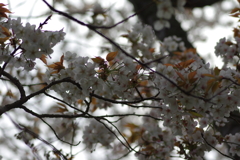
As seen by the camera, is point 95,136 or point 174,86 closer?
point 174,86

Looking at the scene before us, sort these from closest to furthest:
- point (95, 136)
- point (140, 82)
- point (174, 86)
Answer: point (174, 86) < point (140, 82) < point (95, 136)

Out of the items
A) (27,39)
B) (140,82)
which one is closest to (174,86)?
(140,82)

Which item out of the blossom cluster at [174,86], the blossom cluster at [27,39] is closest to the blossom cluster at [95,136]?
the blossom cluster at [174,86]

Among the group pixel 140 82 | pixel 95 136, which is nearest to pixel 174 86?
pixel 140 82

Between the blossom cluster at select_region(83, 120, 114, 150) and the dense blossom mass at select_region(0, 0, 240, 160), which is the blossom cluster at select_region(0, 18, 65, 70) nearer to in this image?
the dense blossom mass at select_region(0, 0, 240, 160)

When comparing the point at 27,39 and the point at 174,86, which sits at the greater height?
the point at 27,39

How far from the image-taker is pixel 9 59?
4.65 ft

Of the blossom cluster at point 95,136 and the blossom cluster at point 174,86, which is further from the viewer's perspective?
the blossom cluster at point 95,136

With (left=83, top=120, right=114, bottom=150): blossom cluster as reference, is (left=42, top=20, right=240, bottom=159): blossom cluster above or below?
below

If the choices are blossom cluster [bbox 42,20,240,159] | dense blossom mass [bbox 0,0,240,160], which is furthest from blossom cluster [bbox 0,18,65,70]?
blossom cluster [bbox 42,20,240,159]

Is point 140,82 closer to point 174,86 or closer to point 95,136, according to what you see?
point 174,86

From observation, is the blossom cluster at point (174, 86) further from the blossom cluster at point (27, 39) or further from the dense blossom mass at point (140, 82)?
the blossom cluster at point (27, 39)

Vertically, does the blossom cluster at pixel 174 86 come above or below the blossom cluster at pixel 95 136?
below

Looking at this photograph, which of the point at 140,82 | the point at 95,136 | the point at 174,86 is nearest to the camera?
the point at 174,86
